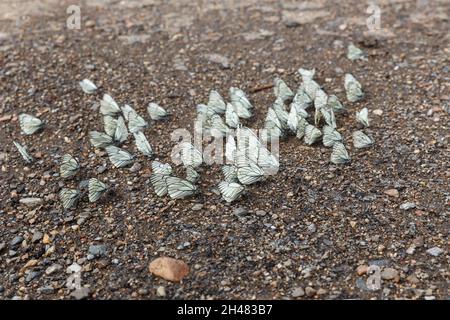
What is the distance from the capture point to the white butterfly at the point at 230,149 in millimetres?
4580

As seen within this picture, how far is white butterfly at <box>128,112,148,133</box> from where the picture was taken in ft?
16.5

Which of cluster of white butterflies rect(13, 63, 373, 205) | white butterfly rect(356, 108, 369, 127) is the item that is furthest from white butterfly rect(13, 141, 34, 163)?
white butterfly rect(356, 108, 369, 127)

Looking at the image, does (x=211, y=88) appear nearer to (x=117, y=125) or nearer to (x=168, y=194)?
(x=117, y=125)

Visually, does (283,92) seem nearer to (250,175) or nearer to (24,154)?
(250,175)

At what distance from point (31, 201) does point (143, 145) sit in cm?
101

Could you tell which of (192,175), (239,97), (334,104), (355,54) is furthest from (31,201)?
(355,54)

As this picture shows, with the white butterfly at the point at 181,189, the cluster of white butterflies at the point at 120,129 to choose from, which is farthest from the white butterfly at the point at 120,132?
the white butterfly at the point at 181,189

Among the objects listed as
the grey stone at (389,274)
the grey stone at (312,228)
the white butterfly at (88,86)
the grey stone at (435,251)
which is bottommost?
the grey stone at (389,274)

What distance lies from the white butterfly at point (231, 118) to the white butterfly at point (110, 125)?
3.36 feet

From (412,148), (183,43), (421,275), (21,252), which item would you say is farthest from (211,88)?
(421,275)

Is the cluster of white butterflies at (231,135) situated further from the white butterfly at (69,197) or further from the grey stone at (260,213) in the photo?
the grey stone at (260,213)

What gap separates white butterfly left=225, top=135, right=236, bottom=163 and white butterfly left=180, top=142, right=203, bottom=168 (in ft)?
0.73

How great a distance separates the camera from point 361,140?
4.66m

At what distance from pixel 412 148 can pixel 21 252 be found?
3146mm
